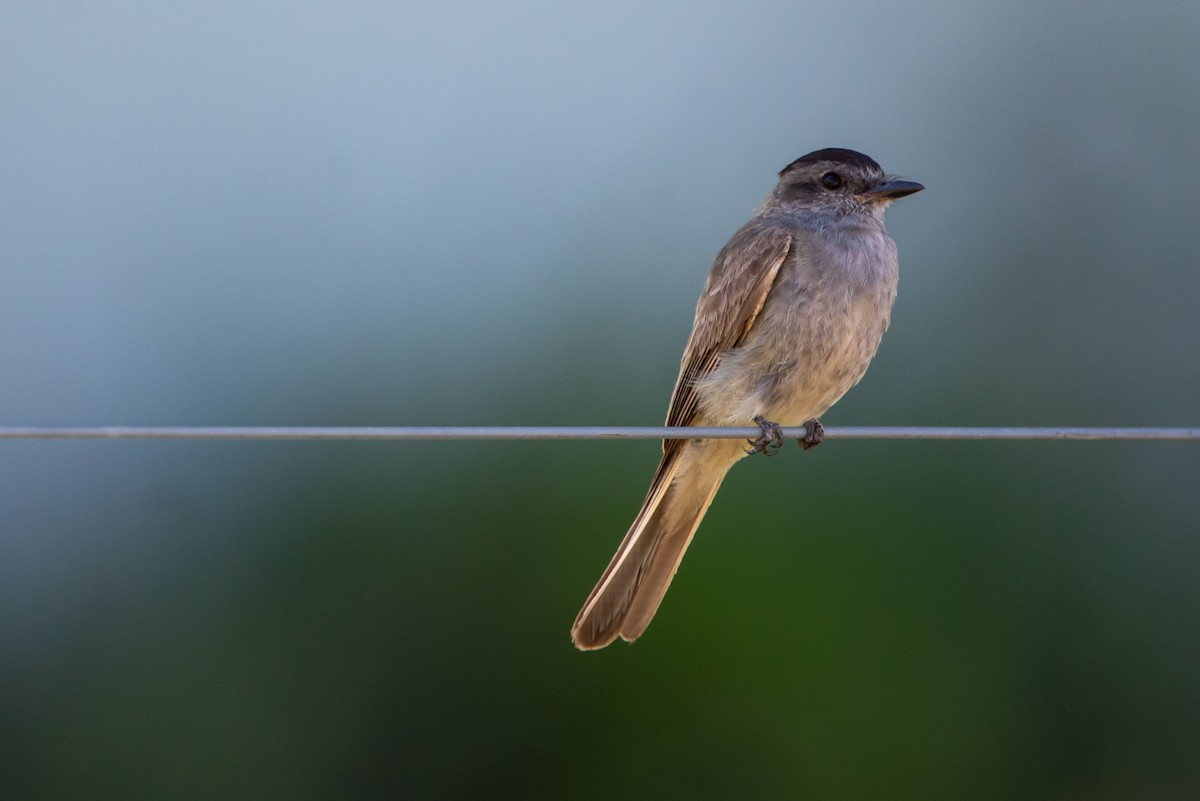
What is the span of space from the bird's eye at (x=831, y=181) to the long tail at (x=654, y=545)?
1.17 meters

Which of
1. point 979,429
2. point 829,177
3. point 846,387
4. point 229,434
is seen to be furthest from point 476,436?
point 829,177

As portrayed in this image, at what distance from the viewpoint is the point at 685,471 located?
5035 millimetres

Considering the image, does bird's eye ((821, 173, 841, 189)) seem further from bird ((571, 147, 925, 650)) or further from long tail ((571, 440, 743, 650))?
long tail ((571, 440, 743, 650))

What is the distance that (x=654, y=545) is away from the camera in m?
4.98

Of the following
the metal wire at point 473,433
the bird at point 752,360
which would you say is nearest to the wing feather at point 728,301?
the bird at point 752,360

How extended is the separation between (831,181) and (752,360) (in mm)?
995

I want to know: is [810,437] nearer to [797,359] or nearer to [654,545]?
[797,359]

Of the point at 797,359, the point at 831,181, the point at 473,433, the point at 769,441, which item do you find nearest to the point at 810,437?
the point at 769,441

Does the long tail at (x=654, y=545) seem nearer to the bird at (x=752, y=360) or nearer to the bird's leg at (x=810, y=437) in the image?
the bird at (x=752, y=360)

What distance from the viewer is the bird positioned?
4.76 metres

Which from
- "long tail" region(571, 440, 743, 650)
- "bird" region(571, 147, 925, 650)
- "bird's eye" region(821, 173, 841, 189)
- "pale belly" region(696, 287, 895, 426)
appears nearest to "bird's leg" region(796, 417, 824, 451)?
"bird" region(571, 147, 925, 650)

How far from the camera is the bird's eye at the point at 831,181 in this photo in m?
5.38

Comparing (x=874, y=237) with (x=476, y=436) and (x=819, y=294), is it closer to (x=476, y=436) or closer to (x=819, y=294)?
(x=819, y=294)

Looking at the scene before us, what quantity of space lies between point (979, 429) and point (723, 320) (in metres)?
2.01
